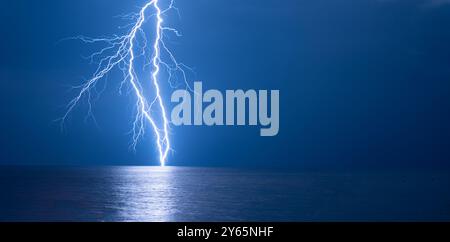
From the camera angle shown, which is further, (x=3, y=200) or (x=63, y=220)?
(x=3, y=200)

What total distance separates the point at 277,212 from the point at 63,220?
3603 millimetres

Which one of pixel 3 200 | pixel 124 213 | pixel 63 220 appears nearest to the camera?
pixel 63 220

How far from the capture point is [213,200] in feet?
37.0
